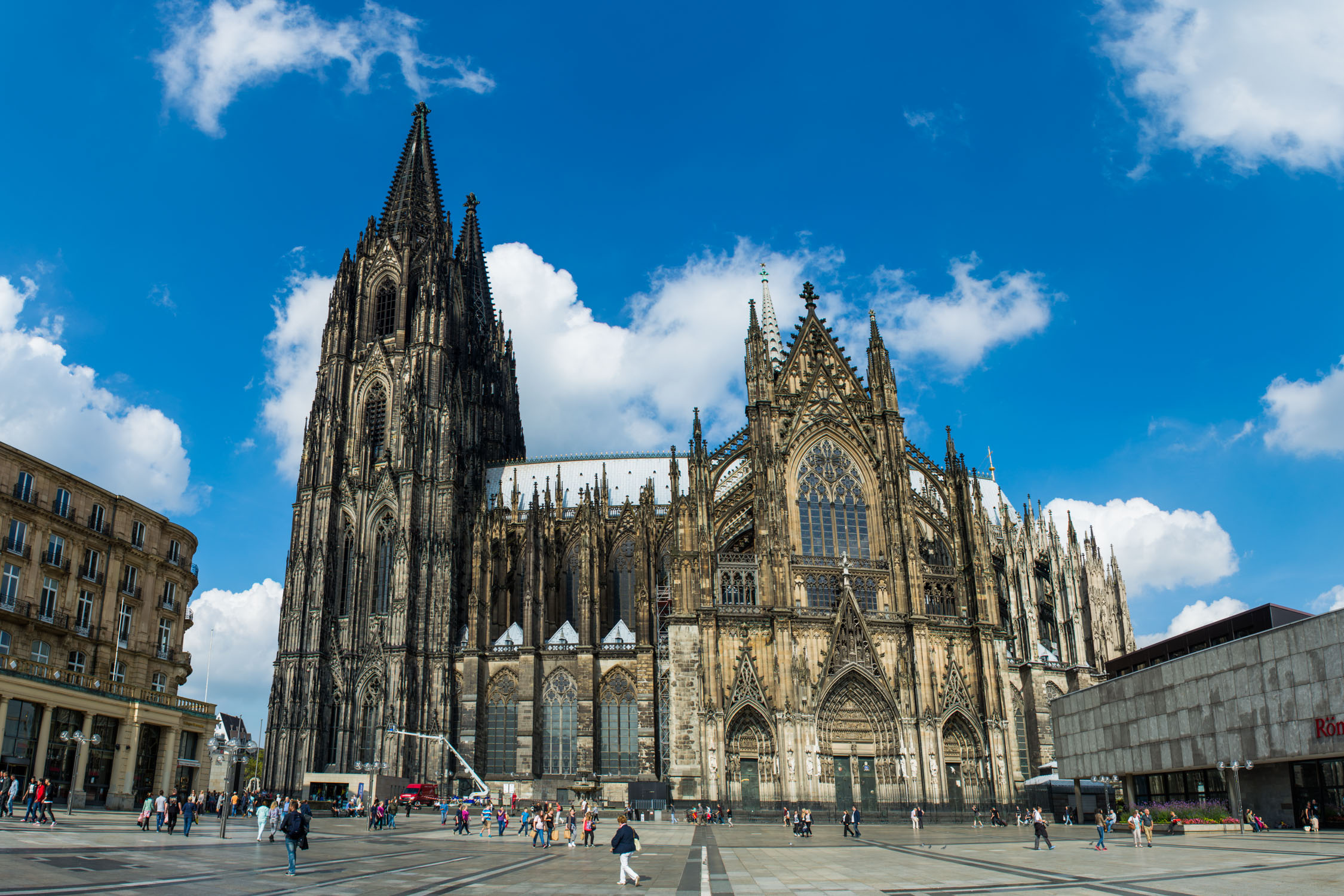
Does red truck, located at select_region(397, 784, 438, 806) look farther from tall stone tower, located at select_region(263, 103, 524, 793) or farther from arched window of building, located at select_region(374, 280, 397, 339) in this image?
arched window of building, located at select_region(374, 280, 397, 339)

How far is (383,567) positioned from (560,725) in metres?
16.7

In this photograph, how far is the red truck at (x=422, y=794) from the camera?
57.0 metres

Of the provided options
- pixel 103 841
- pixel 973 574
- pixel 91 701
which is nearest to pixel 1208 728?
pixel 973 574

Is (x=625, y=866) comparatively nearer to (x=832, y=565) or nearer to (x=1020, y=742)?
(x=832, y=565)

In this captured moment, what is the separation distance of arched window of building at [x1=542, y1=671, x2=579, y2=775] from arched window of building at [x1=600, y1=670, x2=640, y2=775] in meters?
1.83

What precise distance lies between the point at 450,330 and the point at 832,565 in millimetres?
36174

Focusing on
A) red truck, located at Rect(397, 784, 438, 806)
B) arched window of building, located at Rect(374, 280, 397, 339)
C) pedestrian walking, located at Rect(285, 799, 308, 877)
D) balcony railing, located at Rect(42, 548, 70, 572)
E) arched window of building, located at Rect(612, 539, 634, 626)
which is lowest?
red truck, located at Rect(397, 784, 438, 806)

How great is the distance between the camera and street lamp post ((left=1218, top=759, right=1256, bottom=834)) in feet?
124

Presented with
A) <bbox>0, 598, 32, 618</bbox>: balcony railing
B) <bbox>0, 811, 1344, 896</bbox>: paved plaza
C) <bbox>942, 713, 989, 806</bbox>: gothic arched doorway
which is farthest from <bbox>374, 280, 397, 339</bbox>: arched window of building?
<bbox>942, 713, 989, 806</bbox>: gothic arched doorway

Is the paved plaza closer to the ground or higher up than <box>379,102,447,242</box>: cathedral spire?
closer to the ground

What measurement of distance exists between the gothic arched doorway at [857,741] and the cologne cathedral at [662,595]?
137 millimetres

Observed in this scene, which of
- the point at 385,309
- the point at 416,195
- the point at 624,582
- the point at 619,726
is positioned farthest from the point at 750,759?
the point at 416,195

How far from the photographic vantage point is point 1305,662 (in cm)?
3612

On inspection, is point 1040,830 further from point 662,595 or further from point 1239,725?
point 662,595
